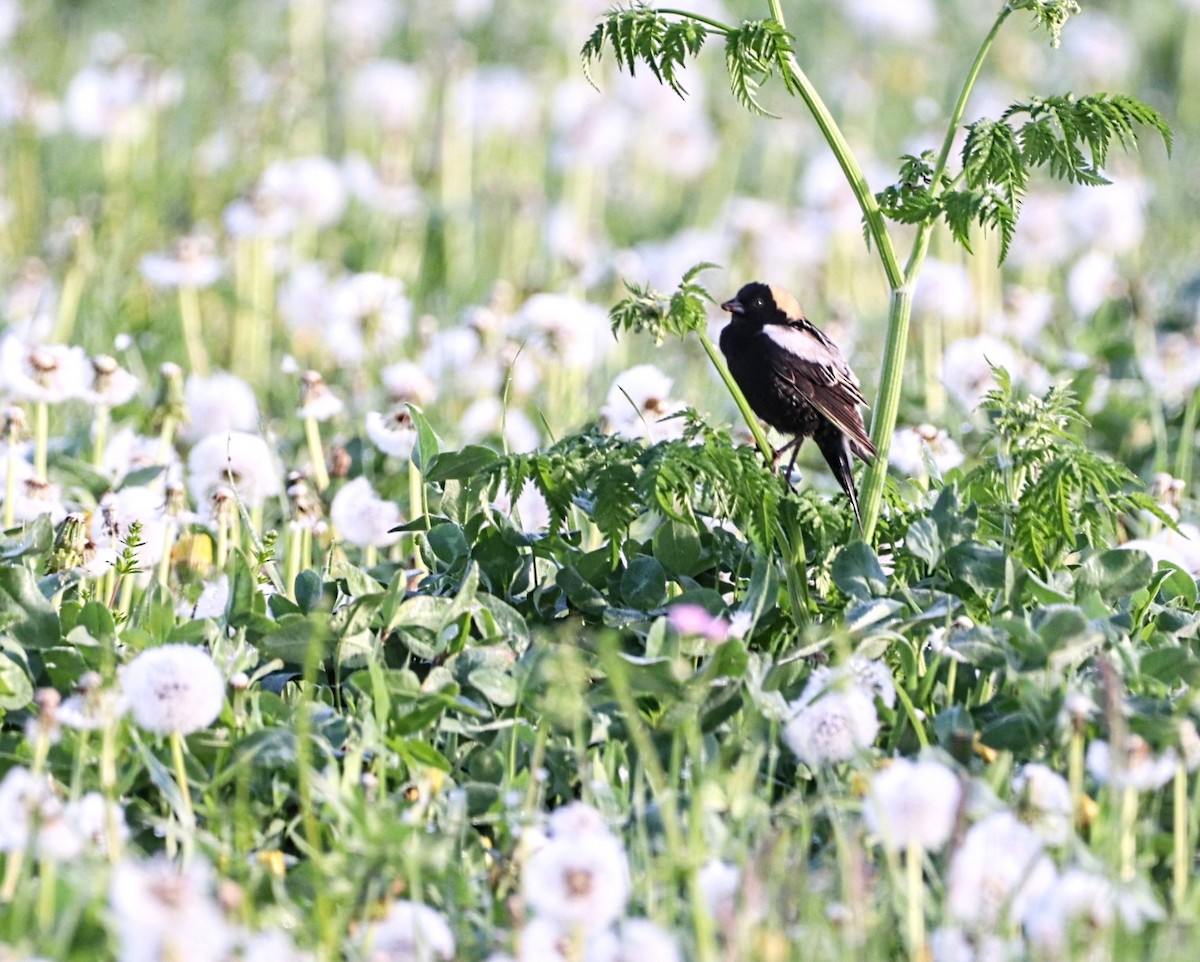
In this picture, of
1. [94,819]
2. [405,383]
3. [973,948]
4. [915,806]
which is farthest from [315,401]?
[973,948]

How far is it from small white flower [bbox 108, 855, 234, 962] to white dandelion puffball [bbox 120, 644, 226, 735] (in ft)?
1.83

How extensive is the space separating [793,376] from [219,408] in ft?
5.26

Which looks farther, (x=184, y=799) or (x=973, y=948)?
(x=184, y=799)

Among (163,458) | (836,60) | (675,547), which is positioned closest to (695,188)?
(836,60)

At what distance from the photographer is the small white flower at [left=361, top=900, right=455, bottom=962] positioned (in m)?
1.99

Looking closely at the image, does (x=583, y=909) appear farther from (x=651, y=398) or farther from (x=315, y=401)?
(x=315, y=401)

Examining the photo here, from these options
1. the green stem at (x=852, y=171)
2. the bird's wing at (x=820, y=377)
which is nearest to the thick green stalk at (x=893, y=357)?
the green stem at (x=852, y=171)

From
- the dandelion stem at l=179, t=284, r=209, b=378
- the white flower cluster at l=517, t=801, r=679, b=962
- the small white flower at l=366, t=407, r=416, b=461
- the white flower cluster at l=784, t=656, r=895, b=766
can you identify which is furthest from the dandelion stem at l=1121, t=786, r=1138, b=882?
the dandelion stem at l=179, t=284, r=209, b=378

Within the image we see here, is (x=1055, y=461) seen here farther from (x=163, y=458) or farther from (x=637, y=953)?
(x=163, y=458)

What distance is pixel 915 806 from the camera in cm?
209

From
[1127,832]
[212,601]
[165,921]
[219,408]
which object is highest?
[219,408]

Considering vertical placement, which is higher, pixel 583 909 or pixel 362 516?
pixel 362 516

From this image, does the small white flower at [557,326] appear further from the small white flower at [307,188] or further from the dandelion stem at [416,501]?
the small white flower at [307,188]

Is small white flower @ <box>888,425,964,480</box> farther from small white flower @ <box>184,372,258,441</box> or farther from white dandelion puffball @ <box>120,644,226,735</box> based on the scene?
small white flower @ <box>184,372,258,441</box>
